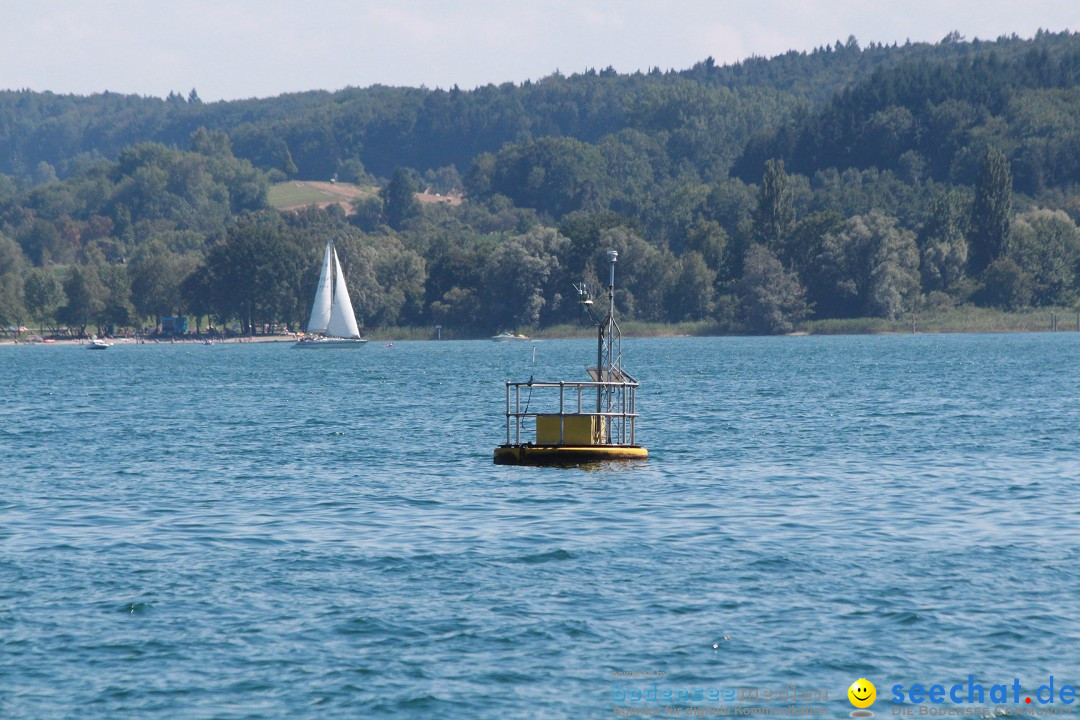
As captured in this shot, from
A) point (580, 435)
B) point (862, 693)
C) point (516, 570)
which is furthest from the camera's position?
point (580, 435)

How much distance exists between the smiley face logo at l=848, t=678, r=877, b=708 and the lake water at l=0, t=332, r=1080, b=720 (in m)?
0.20

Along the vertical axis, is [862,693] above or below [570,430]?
below

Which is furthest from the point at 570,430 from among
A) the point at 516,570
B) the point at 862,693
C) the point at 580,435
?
the point at 862,693

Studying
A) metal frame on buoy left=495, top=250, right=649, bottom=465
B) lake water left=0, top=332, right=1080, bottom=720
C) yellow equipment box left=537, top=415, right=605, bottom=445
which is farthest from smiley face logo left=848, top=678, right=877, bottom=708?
yellow equipment box left=537, top=415, right=605, bottom=445

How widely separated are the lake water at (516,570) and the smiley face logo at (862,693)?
0.65 ft

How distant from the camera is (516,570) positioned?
1335 inches

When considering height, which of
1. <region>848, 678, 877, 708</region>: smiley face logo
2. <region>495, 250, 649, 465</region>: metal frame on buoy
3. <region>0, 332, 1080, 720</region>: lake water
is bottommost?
<region>848, 678, 877, 708</region>: smiley face logo

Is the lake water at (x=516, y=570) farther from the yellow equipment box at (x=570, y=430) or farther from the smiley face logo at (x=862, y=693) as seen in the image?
the yellow equipment box at (x=570, y=430)

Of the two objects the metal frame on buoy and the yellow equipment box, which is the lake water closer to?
the metal frame on buoy

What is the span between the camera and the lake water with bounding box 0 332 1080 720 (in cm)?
2534

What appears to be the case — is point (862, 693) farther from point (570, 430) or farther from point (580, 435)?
point (570, 430)

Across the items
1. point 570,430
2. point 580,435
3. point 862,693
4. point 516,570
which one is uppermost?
point 570,430

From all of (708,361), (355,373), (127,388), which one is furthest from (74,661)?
(708,361)

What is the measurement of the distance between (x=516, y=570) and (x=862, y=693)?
1135 cm
